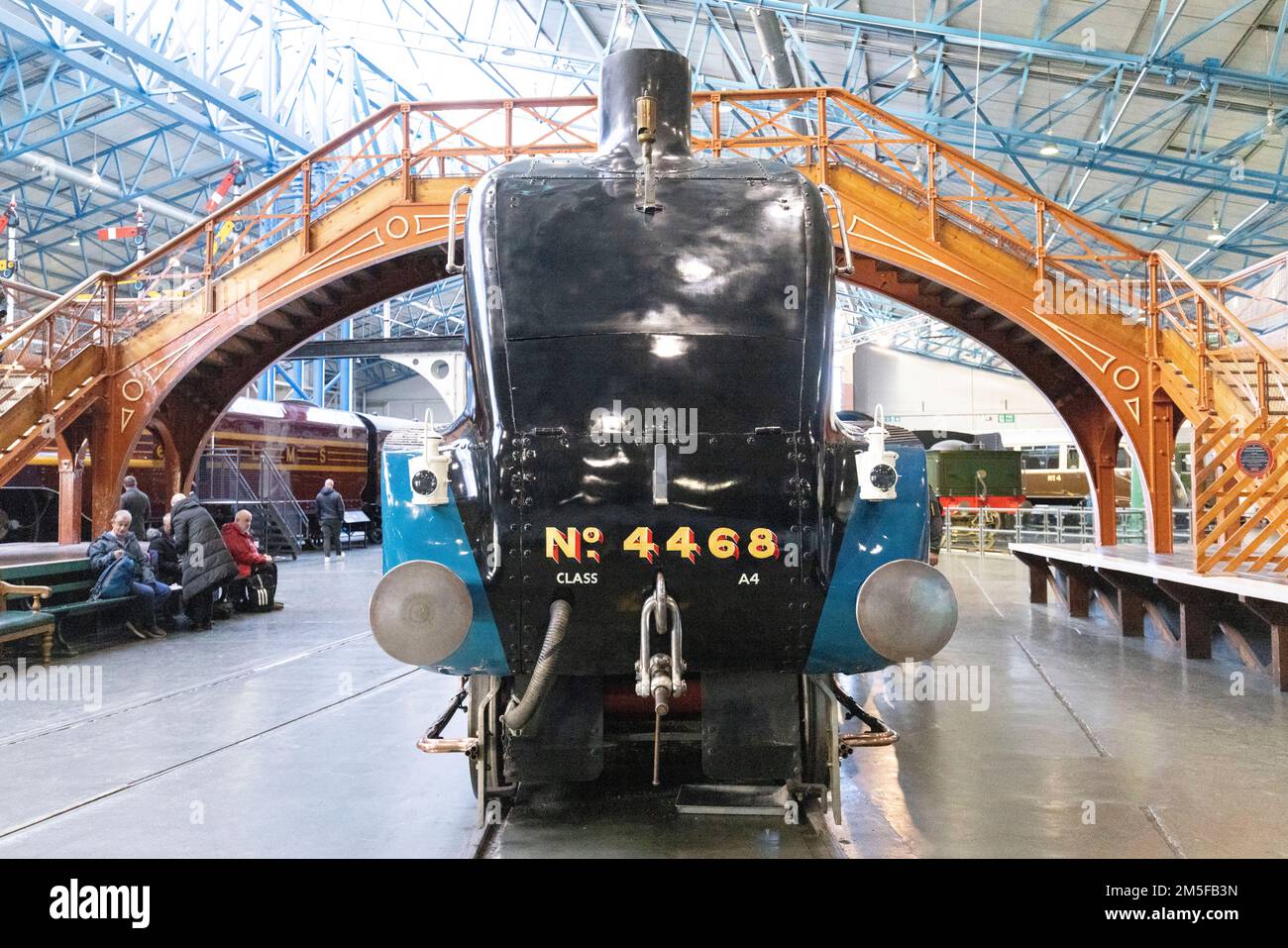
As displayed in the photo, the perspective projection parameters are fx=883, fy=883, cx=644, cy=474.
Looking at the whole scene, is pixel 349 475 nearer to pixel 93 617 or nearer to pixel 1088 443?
pixel 93 617

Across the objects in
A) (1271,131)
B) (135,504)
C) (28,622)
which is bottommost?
(28,622)

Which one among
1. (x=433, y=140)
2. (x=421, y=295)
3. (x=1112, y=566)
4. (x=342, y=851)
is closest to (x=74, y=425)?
(x=433, y=140)

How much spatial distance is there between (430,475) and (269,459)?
19576mm

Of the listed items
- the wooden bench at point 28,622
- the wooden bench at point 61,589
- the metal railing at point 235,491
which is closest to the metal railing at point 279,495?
the metal railing at point 235,491

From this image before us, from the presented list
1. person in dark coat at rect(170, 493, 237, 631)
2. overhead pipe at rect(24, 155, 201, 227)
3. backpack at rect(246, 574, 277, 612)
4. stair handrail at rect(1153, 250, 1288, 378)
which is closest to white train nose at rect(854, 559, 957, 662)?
stair handrail at rect(1153, 250, 1288, 378)

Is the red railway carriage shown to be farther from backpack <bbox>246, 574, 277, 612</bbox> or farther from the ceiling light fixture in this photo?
the ceiling light fixture

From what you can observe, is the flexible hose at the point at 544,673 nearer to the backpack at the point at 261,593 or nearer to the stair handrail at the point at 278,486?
the backpack at the point at 261,593

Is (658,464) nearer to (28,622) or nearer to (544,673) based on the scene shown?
(544,673)

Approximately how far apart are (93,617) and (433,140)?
6799 millimetres

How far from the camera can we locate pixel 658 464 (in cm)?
342

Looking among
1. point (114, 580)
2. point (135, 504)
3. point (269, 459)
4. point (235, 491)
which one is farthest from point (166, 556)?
point (269, 459)

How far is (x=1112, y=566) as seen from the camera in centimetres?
888

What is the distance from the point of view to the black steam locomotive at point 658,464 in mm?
3461

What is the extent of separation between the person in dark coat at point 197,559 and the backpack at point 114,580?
83cm
